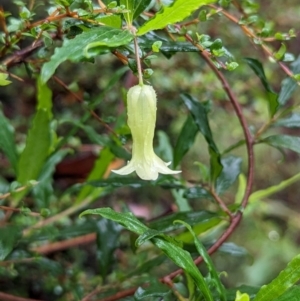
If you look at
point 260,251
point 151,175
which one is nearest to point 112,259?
point 151,175

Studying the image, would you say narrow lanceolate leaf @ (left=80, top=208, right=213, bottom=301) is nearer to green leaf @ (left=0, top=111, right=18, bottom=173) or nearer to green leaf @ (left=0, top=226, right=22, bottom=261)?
green leaf @ (left=0, top=226, right=22, bottom=261)

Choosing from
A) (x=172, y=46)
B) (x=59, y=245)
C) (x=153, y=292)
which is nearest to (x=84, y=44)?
(x=172, y=46)

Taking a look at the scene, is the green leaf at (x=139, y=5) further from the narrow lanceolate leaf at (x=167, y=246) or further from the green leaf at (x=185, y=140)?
the green leaf at (x=185, y=140)

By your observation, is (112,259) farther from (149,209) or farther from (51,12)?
(149,209)

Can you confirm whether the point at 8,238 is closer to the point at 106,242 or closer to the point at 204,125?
the point at 106,242

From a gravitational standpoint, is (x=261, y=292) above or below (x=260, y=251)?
above
